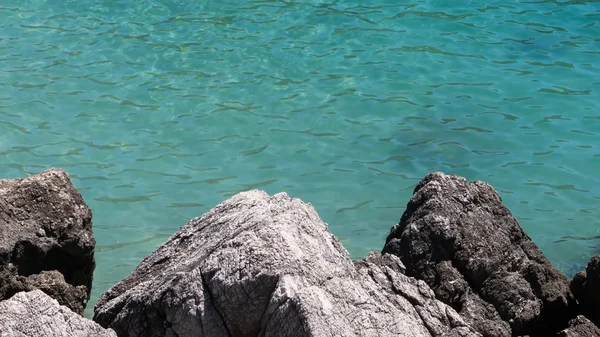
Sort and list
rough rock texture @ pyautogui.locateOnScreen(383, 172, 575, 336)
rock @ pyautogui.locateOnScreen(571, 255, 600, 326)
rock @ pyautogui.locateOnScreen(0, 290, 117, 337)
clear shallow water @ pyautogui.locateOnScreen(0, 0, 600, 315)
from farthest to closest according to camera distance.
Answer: clear shallow water @ pyautogui.locateOnScreen(0, 0, 600, 315)
rock @ pyautogui.locateOnScreen(571, 255, 600, 326)
rough rock texture @ pyautogui.locateOnScreen(383, 172, 575, 336)
rock @ pyautogui.locateOnScreen(0, 290, 117, 337)

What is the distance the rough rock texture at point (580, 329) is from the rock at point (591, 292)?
0.46 m

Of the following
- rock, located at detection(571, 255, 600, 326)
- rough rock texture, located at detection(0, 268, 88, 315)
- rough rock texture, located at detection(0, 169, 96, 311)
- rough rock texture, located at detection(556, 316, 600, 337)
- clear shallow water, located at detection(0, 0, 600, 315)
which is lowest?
clear shallow water, located at detection(0, 0, 600, 315)

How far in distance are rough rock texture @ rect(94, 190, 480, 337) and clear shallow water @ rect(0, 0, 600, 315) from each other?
2855mm

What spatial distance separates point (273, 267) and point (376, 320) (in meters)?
0.57

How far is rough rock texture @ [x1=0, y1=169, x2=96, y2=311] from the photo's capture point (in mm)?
4504

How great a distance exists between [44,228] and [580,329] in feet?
10.7

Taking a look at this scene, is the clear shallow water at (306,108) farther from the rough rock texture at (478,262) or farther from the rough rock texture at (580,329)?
the rough rock texture at (580,329)

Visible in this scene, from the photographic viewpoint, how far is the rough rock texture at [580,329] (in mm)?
4505

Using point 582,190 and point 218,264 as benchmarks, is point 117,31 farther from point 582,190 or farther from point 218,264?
point 218,264

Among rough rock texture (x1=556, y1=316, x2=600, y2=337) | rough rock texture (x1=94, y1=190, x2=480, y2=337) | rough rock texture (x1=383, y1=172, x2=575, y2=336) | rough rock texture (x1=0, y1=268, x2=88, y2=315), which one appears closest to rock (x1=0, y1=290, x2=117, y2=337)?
rough rock texture (x1=94, y1=190, x2=480, y2=337)

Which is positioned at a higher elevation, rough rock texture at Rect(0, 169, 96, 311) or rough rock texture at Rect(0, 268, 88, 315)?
rough rock texture at Rect(0, 169, 96, 311)

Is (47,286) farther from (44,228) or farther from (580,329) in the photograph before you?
(580,329)

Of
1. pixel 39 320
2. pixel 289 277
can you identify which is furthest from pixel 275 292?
pixel 39 320

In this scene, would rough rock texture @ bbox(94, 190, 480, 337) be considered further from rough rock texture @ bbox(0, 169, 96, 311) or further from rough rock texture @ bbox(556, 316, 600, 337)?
rough rock texture @ bbox(556, 316, 600, 337)
